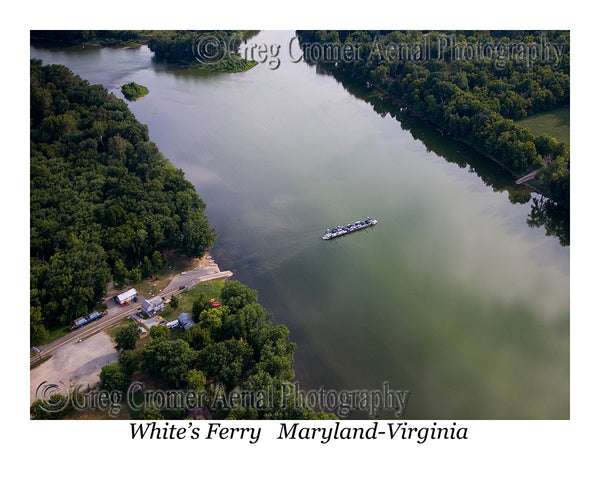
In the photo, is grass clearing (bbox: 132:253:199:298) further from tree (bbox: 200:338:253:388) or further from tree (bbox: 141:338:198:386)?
tree (bbox: 200:338:253:388)

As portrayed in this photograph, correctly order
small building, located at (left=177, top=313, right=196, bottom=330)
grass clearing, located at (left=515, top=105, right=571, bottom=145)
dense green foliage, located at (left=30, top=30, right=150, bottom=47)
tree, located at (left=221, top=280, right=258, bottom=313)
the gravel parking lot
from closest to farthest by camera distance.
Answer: the gravel parking lot < tree, located at (left=221, top=280, right=258, bottom=313) < small building, located at (left=177, top=313, right=196, bottom=330) < grass clearing, located at (left=515, top=105, right=571, bottom=145) < dense green foliage, located at (left=30, top=30, right=150, bottom=47)

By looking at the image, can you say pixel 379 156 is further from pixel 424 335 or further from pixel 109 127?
pixel 109 127

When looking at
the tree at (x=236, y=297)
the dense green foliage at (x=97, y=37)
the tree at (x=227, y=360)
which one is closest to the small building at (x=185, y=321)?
the tree at (x=236, y=297)


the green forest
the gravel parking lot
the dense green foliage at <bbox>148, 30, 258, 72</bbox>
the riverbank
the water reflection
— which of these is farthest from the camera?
the dense green foliage at <bbox>148, 30, 258, 72</bbox>

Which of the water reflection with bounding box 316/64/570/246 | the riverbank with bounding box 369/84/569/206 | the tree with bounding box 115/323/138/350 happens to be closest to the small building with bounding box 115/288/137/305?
the tree with bounding box 115/323/138/350

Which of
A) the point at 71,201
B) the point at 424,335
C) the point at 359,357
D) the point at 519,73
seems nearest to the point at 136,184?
the point at 71,201

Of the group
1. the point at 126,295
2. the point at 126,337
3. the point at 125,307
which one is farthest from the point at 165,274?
the point at 126,337

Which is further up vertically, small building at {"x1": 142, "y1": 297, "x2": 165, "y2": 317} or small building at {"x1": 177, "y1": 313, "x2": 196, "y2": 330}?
small building at {"x1": 142, "y1": 297, "x2": 165, "y2": 317}
